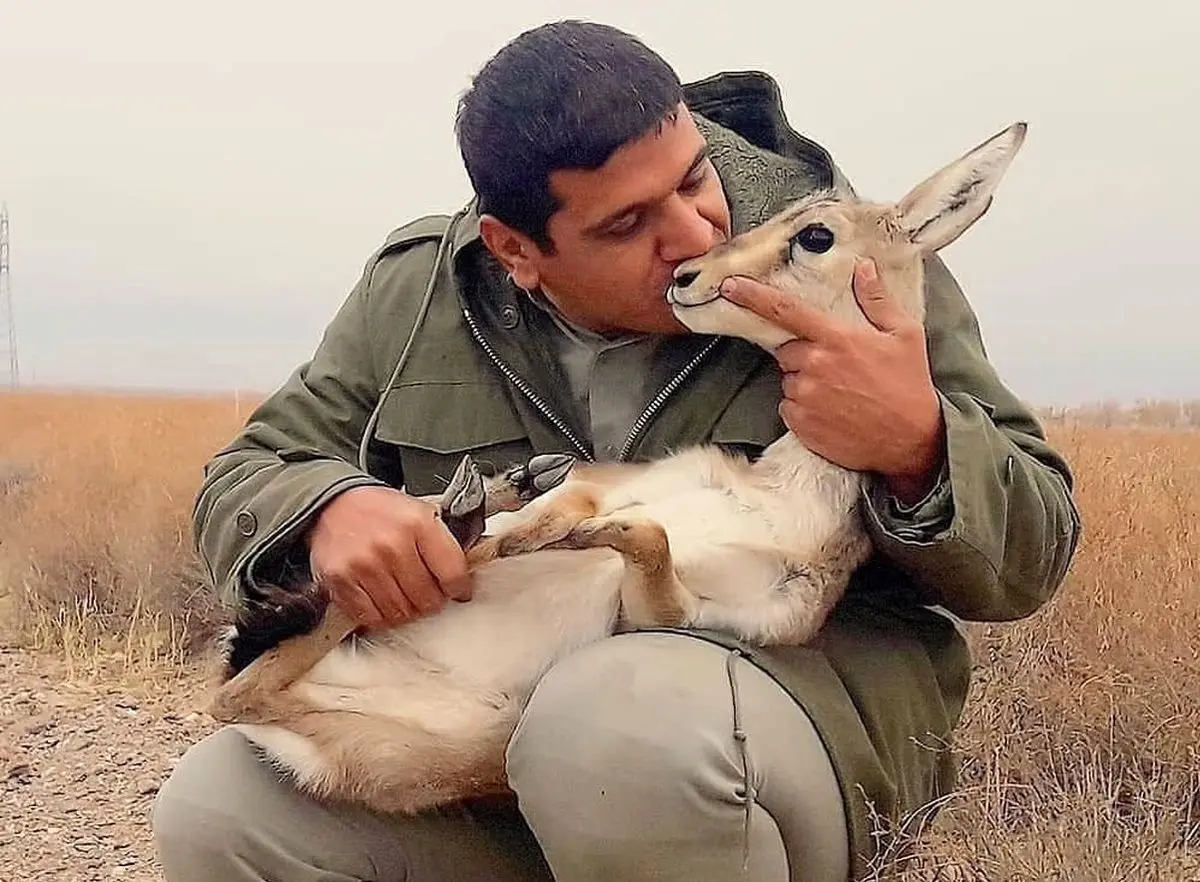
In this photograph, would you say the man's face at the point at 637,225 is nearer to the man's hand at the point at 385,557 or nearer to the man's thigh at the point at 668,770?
the man's hand at the point at 385,557

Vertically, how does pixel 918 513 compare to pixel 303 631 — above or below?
above

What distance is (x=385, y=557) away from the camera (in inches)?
94.8

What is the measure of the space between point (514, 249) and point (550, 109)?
11.9 inches

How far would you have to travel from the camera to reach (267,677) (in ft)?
8.21

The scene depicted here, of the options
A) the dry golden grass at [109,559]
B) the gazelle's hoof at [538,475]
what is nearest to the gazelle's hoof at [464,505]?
the gazelle's hoof at [538,475]

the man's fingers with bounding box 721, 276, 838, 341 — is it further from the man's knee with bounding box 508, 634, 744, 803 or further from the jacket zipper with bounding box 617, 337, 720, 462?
the man's knee with bounding box 508, 634, 744, 803

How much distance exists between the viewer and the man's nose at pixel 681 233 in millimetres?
2541

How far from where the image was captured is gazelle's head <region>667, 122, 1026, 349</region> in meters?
2.55

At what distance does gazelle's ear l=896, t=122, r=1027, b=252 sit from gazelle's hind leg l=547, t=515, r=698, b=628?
0.74m

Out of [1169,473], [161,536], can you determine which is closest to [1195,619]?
[1169,473]

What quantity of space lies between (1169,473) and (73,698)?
4.00 metres

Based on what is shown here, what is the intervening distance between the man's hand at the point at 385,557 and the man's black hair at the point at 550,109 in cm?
55

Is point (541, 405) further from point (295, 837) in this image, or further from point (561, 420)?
point (295, 837)

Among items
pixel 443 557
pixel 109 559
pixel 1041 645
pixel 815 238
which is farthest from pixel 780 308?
pixel 109 559
